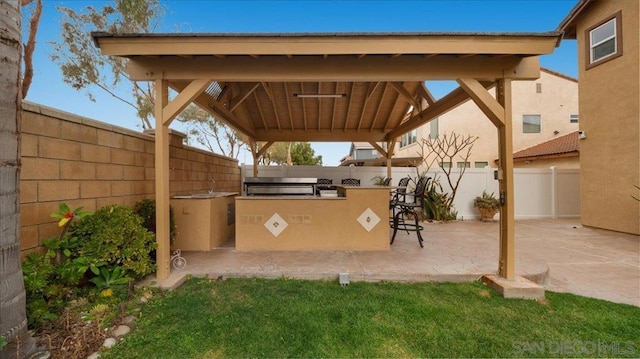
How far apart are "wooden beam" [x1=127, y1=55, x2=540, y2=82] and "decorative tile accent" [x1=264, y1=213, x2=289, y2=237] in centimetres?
226

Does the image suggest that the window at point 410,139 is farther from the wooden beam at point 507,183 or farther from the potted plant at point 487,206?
the wooden beam at point 507,183

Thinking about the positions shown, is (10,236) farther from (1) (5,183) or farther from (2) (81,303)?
(2) (81,303)

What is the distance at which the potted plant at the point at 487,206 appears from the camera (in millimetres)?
8211

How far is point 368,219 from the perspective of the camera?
461 centimetres

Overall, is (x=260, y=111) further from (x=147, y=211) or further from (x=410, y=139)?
A: (x=410, y=139)

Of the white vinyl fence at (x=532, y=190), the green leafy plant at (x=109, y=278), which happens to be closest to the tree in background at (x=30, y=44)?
the green leafy plant at (x=109, y=278)

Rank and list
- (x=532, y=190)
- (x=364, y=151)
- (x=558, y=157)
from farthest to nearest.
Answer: (x=364, y=151)
(x=558, y=157)
(x=532, y=190)

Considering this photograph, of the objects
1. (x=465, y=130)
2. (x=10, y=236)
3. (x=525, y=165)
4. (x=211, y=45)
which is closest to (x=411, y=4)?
(x=465, y=130)

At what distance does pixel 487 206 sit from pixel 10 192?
964 centimetres

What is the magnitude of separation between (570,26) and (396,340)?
10.3 m

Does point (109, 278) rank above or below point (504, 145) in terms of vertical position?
below

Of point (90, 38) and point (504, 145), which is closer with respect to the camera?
point (504, 145)

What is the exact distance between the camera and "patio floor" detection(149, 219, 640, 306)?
3398mm

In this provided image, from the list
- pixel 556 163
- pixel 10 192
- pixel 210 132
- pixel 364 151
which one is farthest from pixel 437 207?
pixel 364 151
